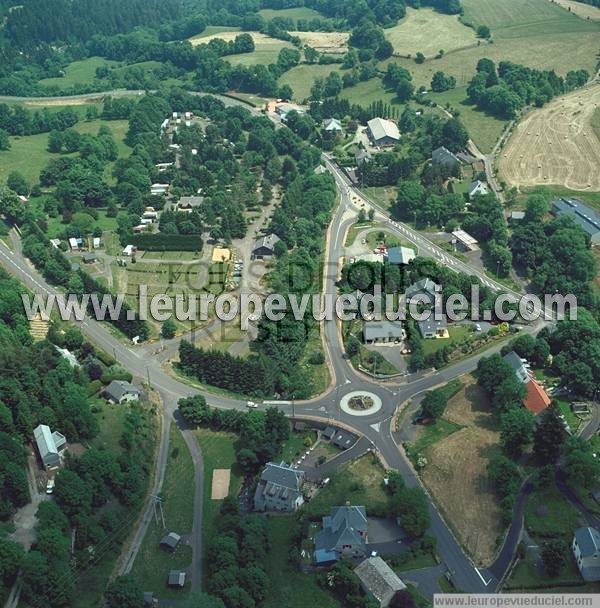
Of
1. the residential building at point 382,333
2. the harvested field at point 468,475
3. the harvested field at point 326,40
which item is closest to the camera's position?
the harvested field at point 468,475

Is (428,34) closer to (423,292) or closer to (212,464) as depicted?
(423,292)

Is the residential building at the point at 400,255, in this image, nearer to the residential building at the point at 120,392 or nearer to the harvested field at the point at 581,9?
the residential building at the point at 120,392

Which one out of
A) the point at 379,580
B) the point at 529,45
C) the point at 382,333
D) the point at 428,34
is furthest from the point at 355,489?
the point at 428,34

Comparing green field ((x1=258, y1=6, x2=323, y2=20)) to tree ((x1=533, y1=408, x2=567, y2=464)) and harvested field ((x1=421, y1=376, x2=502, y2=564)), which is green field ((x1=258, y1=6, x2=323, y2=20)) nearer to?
harvested field ((x1=421, y1=376, x2=502, y2=564))

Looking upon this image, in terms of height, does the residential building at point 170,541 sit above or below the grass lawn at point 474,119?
below

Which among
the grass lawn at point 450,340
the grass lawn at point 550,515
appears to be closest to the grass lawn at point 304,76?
the grass lawn at point 450,340

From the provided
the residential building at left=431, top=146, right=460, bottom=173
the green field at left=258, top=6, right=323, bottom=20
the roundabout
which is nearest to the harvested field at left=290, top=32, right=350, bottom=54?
the green field at left=258, top=6, right=323, bottom=20

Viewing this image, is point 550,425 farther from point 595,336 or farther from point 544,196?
point 544,196
